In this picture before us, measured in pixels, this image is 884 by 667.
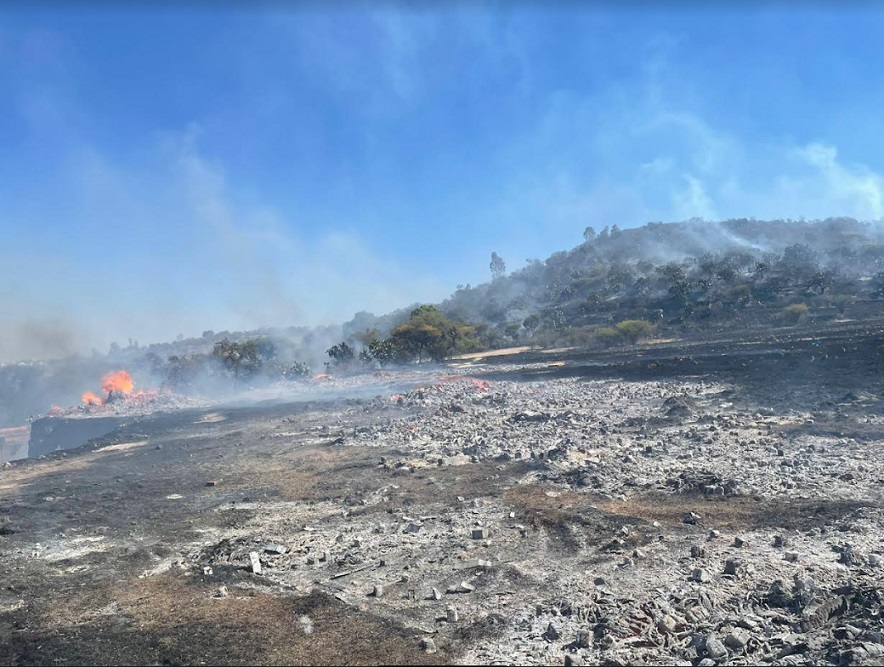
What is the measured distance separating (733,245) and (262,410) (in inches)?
5389

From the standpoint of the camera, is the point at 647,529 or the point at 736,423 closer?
the point at 647,529

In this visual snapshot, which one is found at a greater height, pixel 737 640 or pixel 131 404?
pixel 131 404

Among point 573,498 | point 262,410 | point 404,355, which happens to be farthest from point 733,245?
point 573,498

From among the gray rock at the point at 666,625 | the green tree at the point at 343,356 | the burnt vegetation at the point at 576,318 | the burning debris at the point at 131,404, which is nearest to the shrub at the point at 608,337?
the burnt vegetation at the point at 576,318

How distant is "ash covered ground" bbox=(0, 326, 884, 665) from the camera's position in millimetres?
6227

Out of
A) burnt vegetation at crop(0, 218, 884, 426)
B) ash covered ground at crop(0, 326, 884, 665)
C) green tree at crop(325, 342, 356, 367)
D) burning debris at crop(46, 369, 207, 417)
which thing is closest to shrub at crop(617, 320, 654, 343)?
burnt vegetation at crop(0, 218, 884, 426)

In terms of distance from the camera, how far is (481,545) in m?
8.99

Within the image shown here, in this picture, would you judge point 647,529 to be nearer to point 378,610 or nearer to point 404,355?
point 378,610

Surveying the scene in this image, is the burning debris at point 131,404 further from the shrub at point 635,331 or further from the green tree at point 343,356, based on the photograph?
the shrub at point 635,331

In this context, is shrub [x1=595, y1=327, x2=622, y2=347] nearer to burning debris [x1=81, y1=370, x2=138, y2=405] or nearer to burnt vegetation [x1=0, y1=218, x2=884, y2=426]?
burnt vegetation [x1=0, y1=218, x2=884, y2=426]

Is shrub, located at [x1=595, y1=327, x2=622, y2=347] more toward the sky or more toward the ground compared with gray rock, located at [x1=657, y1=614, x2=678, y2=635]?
more toward the sky

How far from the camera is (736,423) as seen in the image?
1648cm

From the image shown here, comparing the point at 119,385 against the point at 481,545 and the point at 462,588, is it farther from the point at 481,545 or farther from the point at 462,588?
the point at 462,588

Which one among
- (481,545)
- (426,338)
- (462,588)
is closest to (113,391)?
(426,338)
